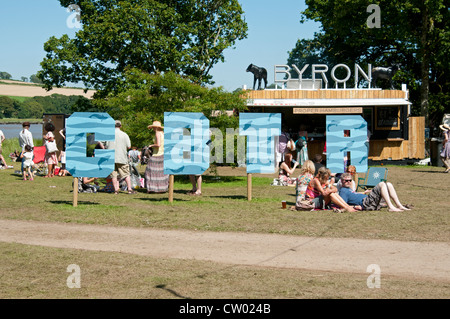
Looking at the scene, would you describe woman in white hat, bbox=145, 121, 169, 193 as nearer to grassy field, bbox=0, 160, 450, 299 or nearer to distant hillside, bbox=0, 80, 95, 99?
grassy field, bbox=0, 160, 450, 299

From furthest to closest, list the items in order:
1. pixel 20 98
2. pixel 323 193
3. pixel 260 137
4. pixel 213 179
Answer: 1. pixel 20 98
2. pixel 213 179
3. pixel 260 137
4. pixel 323 193

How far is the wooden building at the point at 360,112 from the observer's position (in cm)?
2938

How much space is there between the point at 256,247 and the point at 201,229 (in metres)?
1.83

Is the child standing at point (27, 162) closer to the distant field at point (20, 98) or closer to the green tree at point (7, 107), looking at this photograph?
the green tree at point (7, 107)

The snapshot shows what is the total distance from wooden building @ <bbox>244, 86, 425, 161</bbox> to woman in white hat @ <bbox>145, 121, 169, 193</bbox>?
1238cm

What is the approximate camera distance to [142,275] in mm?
7684

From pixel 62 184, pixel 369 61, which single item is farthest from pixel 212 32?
pixel 62 184

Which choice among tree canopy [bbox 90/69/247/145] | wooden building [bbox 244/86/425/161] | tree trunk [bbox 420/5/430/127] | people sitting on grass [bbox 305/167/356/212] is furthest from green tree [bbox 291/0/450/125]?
people sitting on grass [bbox 305/167/356/212]

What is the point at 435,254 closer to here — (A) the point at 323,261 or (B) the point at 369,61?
(A) the point at 323,261

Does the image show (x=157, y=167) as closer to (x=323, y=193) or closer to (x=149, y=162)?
(x=149, y=162)

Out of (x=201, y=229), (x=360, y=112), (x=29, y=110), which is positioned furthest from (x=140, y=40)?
(x=29, y=110)

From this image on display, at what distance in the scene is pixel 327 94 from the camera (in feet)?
97.6

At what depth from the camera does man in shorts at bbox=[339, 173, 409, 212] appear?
1322 cm
